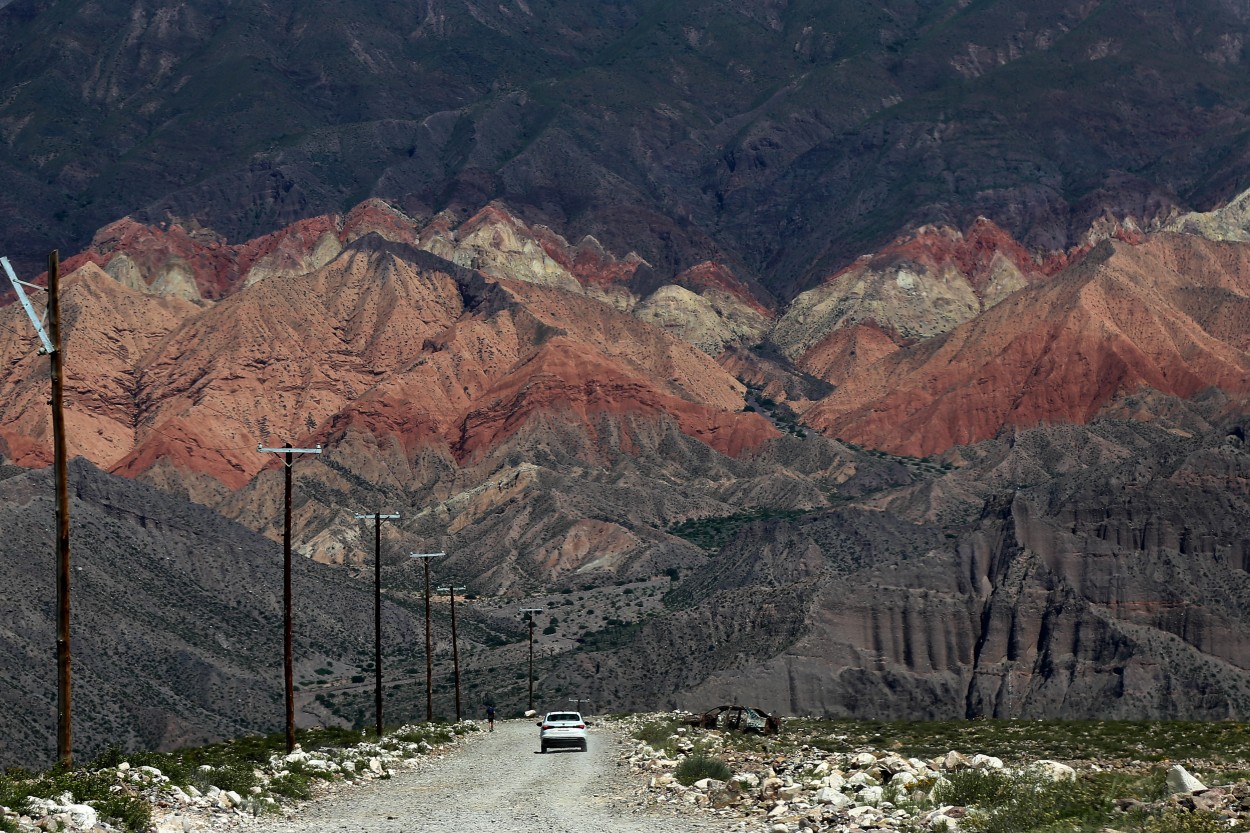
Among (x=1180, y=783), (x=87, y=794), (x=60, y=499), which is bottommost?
(x=1180, y=783)

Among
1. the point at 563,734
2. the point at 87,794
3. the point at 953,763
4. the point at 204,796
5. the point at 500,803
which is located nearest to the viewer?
the point at 87,794

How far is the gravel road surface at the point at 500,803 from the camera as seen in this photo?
27.4 meters

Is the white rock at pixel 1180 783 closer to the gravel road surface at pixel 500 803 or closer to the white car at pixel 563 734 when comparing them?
the gravel road surface at pixel 500 803

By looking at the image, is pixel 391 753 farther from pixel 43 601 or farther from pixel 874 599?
pixel 43 601

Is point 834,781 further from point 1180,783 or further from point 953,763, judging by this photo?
point 1180,783

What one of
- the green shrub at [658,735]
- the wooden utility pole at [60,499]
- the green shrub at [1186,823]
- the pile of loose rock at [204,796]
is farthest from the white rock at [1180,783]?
the green shrub at [658,735]

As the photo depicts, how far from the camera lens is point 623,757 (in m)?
45.7

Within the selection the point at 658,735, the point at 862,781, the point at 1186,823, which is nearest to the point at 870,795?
the point at 862,781

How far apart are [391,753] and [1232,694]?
63.3m

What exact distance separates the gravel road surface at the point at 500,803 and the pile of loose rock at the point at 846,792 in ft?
2.58

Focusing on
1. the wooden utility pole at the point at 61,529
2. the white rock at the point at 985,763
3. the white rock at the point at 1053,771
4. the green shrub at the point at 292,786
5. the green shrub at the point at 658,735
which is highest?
the wooden utility pole at the point at 61,529

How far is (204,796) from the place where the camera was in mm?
29109

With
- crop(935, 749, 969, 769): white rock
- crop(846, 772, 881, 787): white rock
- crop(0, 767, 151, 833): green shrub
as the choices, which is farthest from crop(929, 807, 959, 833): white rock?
crop(0, 767, 151, 833): green shrub

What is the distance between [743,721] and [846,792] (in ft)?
94.6
